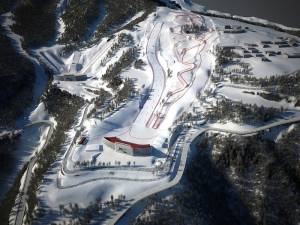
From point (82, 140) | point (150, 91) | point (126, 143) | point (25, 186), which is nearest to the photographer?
point (25, 186)

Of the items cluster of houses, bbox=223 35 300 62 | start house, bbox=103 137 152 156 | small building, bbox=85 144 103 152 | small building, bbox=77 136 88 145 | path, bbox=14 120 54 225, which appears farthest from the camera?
cluster of houses, bbox=223 35 300 62

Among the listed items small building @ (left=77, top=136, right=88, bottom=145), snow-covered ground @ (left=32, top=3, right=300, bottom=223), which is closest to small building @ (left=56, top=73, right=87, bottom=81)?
snow-covered ground @ (left=32, top=3, right=300, bottom=223)

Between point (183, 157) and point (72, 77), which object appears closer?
point (183, 157)

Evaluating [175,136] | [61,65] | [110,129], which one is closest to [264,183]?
[175,136]

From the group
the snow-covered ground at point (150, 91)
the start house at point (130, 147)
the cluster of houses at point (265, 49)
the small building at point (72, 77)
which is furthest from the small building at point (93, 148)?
the cluster of houses at point (265, 49)

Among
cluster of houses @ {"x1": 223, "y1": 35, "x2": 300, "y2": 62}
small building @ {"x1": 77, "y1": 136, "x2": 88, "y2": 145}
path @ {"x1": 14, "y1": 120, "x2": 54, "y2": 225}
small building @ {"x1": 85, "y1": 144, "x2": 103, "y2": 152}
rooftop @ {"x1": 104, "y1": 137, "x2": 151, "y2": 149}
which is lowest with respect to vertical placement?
path @ {"x1": 14, "y1": 120, "x2": 54, "y2": 225}

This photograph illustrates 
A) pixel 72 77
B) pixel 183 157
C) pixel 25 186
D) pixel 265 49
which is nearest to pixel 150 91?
pixel 72 77

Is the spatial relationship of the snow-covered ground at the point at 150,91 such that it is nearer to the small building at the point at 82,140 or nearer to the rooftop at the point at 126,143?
the small building at the point at 82,140

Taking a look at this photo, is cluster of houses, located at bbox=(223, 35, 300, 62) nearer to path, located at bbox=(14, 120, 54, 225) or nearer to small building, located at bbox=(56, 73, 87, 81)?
small building, located at bbox=(56, 73, 87, 81)

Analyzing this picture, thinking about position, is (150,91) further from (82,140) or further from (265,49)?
(265,49)

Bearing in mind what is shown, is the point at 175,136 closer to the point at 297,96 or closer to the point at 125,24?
the point at 297,96

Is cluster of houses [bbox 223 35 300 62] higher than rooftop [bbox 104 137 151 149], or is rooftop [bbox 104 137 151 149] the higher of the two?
cluster of houses [bbox 223 35 300 62]
